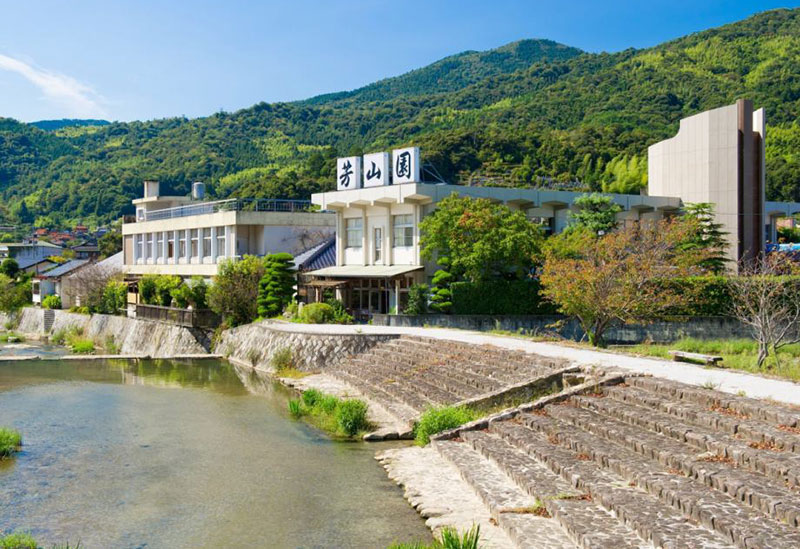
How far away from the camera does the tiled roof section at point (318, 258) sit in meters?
39.8

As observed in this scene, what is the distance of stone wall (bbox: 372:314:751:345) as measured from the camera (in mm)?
26484

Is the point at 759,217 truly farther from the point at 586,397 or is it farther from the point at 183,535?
the point at 183,535

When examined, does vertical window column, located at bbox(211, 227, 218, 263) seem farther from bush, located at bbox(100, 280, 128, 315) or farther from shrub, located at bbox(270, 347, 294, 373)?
shrub, located at bbox(270, 347, 294, 373)

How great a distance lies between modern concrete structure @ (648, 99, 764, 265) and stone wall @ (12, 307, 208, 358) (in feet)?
85.5

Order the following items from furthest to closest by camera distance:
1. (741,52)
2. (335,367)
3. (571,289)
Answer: (741,52) → (335,367) → (571,289)

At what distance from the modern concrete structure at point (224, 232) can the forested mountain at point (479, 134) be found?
43.0ft

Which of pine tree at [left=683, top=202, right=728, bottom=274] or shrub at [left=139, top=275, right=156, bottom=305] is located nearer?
pine tree at [left=683, top=202, right=728, bottom=274]

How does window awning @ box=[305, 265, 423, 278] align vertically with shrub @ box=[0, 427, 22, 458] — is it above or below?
above

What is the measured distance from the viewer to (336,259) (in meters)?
39.6

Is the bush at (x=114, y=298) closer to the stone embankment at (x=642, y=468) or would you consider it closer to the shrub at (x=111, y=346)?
the shrub at (x=111, y=346)

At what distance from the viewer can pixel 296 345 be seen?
27.0 meters

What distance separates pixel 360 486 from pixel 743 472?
5.84 metres

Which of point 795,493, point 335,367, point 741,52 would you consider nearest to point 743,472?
point 795,493

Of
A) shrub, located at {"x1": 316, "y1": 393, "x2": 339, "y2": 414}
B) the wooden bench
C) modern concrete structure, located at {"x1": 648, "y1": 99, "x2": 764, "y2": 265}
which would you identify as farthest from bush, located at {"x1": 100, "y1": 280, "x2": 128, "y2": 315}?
the wooden bench
